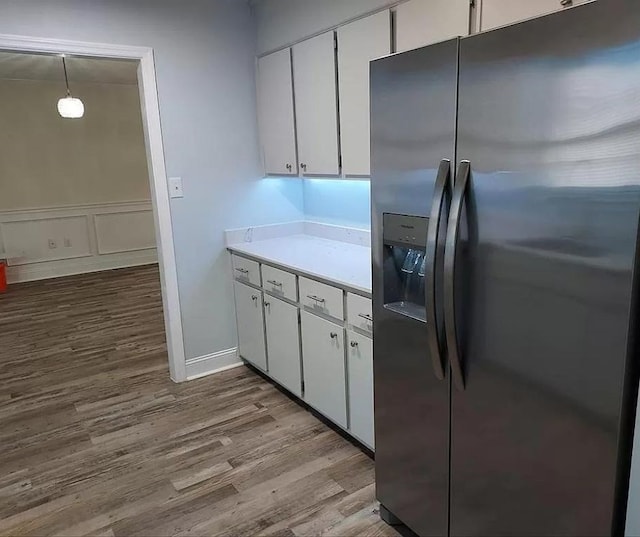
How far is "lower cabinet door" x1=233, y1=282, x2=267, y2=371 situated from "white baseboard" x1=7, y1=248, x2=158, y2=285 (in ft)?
12.6

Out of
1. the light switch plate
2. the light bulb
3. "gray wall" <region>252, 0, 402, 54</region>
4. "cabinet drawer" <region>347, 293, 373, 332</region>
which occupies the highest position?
"gray wall" <region>252, 0, 402, 54</region>

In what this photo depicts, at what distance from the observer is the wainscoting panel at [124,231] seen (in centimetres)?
699

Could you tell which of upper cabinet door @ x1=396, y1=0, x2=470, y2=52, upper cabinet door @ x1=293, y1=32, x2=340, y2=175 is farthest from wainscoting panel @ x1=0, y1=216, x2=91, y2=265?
upper cabinet door @ x1=396, y1=0, x2=470, y2=52

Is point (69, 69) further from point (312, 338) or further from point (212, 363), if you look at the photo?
point (312, 338)

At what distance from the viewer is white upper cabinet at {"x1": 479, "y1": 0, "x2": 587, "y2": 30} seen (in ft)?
5.40

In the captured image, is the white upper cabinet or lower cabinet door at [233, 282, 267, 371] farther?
lower cabinet door at [233, 282, 267, 371]

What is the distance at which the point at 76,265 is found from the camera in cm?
684

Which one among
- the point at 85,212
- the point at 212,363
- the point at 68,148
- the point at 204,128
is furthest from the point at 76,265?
the point at 204,128

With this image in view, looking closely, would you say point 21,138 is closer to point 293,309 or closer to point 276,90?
point 276,90

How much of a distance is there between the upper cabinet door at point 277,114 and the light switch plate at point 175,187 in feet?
2.05

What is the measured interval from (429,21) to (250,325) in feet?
7.01

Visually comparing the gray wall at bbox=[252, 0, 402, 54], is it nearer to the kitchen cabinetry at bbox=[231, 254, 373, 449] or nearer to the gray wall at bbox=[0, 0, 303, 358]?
the gray wall at bbox=[0, 0, 303, 358]

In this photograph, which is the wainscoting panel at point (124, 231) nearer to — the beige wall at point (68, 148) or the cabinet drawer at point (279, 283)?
the beige wall at point (68, 148)

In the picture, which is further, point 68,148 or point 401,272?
point 68,148
